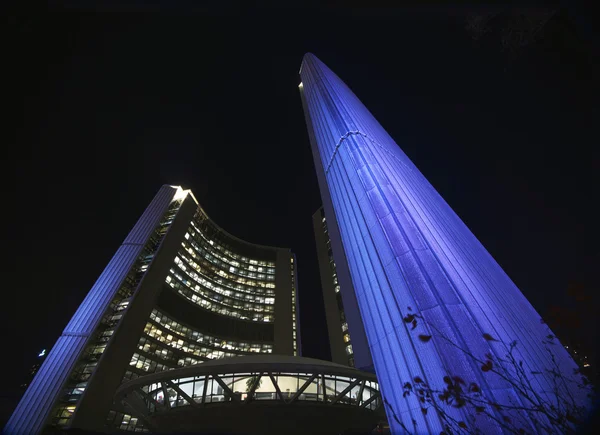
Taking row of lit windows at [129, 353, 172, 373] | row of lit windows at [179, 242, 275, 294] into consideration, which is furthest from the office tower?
row of lit windows at [129, 353, 172, 373]

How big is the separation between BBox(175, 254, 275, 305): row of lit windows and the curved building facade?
1.01 ft

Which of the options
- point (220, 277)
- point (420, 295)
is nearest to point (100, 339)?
point (220, 277)

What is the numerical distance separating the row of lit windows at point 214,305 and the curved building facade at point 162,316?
0.27m

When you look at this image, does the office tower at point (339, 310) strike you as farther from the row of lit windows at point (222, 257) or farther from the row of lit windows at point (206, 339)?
the row of lit windows at point (222, 257)

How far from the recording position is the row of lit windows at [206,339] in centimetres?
6350

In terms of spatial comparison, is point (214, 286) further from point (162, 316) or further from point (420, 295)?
point (420, 295)

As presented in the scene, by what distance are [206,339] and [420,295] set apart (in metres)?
68.7

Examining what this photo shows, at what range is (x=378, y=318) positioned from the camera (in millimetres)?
15898

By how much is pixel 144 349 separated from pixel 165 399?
136ft

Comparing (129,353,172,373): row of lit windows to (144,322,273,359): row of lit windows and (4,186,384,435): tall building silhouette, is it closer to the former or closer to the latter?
(4,186,384,435): tall building silhouette

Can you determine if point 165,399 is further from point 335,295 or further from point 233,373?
point 335,295

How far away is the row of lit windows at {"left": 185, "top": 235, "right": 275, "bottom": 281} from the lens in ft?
267

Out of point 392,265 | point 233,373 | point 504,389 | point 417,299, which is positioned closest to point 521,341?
point 504,389

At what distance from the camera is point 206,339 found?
232 ft
